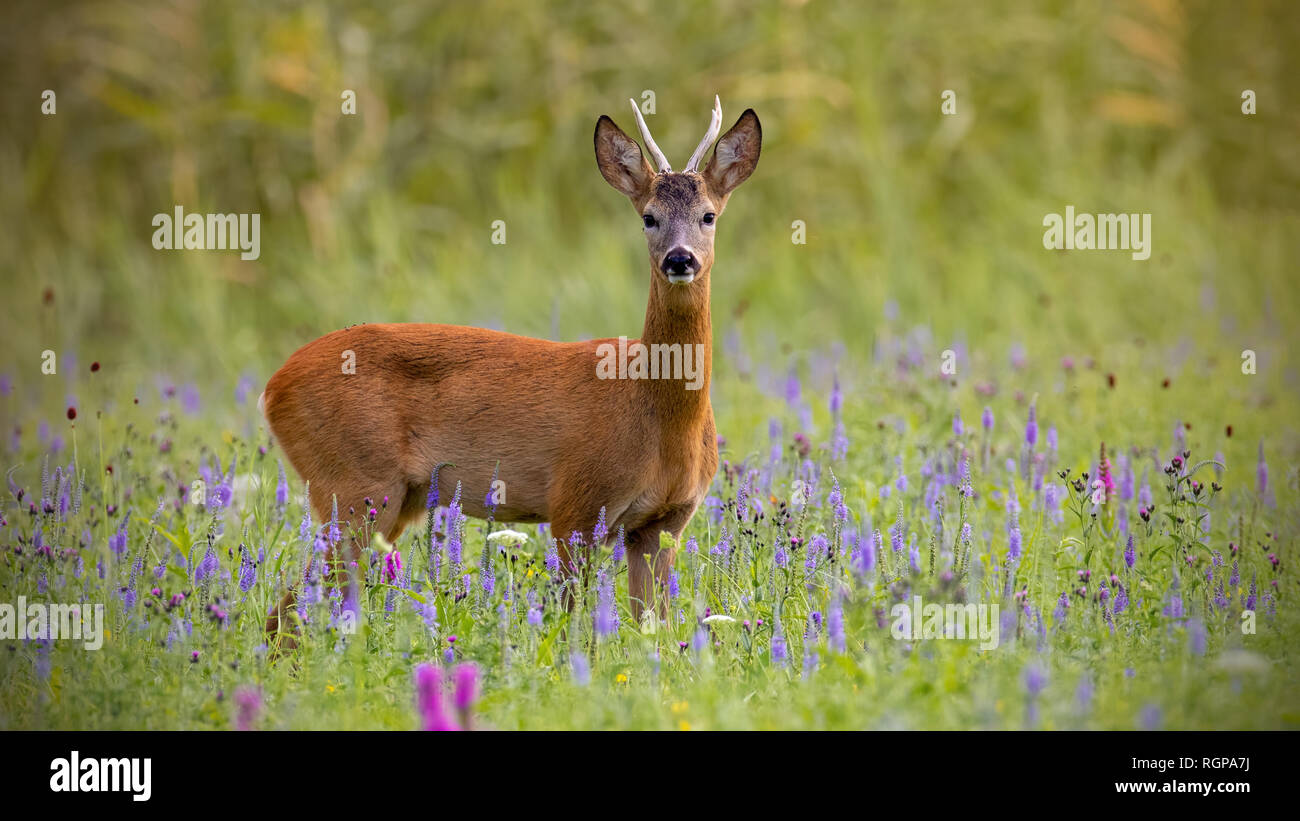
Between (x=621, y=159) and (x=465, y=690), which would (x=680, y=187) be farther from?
(x=465, y=690)

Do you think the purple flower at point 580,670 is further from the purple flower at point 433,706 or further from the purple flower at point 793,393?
the purple flower at point 793,393

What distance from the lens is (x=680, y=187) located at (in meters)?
5.35

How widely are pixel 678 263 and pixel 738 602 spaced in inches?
44.4

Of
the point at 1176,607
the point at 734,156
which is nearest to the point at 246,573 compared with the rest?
the point at 734,156

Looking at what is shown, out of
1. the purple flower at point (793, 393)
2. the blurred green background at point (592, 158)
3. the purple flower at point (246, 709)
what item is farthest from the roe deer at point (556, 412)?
the blurred green background at point (592, 158)

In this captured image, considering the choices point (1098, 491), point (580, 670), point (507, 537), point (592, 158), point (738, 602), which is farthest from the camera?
point (592, 158)

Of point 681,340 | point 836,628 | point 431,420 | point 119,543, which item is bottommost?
point 836,628

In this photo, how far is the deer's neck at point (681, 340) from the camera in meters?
5.30

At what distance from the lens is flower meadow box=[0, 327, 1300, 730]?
4.11 metres

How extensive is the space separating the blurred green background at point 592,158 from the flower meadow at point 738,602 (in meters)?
3.24

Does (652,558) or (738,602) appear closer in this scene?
(738,602)

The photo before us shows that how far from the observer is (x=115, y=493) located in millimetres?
6117

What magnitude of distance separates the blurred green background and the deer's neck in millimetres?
4244
